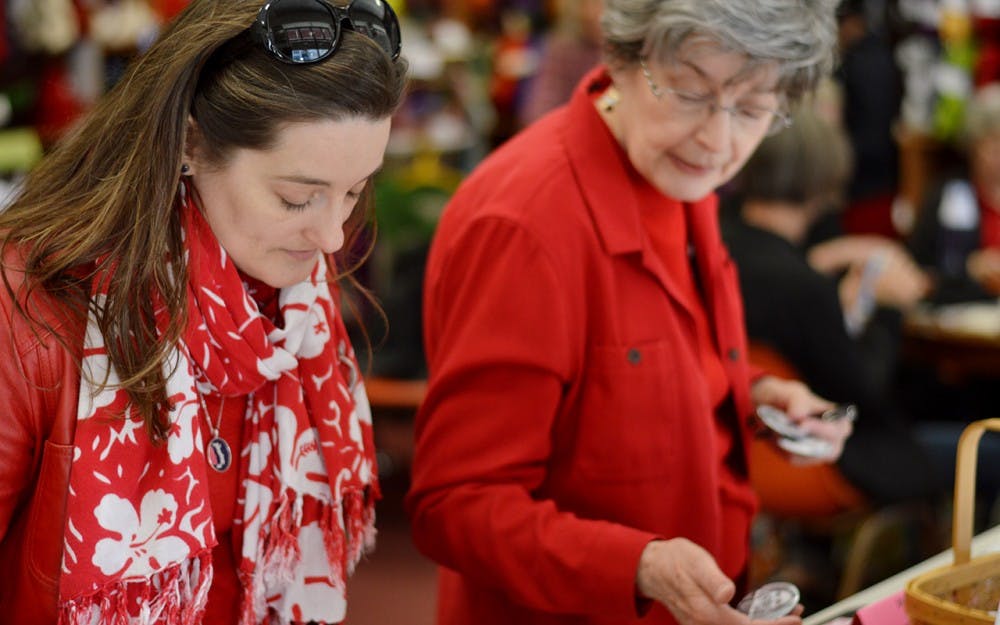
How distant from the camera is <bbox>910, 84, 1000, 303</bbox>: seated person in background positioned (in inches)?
194

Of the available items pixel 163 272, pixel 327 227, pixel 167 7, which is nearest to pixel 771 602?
pixel 327 227

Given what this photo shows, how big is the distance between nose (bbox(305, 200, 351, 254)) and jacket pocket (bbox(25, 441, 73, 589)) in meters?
0.38

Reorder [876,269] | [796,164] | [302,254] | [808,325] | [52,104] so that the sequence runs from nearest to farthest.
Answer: [302,254] → [808,325] → [796,164] → [876,269] → [52,104]

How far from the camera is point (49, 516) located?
1.47 metres

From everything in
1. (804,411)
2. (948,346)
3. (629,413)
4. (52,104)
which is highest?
(52,104)

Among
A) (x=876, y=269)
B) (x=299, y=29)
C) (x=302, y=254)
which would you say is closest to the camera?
(x=299, y=29)

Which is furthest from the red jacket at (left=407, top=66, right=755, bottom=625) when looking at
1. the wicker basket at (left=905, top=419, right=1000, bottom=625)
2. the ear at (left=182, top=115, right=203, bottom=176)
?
the ear at (left=182, top=115, right=203, bottom=176)

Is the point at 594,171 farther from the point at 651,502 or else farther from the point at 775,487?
the point at 775,487

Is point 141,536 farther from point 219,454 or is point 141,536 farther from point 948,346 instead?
point 948,346

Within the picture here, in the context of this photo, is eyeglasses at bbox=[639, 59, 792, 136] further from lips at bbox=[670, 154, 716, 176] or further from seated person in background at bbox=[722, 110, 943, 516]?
seated person in background at bbox=[722, 110, 943, 516]

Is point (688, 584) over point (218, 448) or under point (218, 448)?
under

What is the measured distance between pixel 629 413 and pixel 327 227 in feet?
1.99

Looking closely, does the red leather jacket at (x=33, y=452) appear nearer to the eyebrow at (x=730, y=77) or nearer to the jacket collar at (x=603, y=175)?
the jacket collar at (x=603, y=175)

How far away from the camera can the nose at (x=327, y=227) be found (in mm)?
1533
